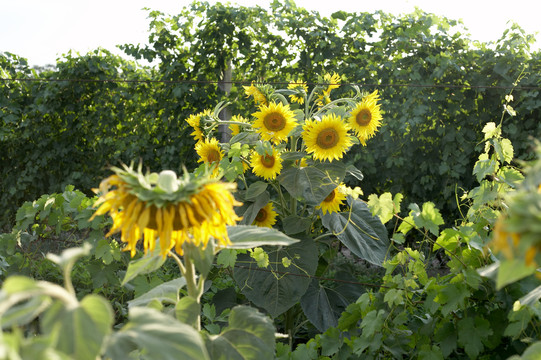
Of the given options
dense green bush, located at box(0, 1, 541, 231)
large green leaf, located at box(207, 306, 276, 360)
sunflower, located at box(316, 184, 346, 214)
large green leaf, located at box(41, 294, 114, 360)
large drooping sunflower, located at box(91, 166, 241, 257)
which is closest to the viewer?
large green leaf, located at box(41, 294, 114, 360)

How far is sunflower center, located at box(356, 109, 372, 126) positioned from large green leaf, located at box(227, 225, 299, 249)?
1.62m

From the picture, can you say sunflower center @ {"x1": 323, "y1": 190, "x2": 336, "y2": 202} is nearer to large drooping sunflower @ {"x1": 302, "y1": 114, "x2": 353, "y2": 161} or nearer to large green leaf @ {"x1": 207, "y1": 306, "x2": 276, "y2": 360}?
large drooping sunflower @ {"x1": 302, "y1": 114, "x2": 353, "y2": 161}

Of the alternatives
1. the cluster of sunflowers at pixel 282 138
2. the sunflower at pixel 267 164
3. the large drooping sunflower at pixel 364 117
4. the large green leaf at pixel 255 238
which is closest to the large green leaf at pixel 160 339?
the large green leaf at pixel 255 238

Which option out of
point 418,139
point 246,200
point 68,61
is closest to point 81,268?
point 246,200

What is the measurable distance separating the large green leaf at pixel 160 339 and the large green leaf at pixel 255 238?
336 millimetres

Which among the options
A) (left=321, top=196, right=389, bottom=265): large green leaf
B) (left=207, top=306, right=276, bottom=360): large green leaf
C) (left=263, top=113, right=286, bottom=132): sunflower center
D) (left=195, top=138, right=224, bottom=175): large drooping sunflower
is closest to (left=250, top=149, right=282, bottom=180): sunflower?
(left=263, top=113, right=286, bottom=132): sunflower center

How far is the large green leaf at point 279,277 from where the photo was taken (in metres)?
2.33

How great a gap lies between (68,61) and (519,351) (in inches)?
194

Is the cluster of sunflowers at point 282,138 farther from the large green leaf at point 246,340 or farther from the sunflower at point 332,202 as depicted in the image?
the large green leaf at point 246,340

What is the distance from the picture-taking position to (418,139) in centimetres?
432

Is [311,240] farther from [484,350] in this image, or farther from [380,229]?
[484,350]

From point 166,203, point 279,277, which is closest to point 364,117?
point 279,277

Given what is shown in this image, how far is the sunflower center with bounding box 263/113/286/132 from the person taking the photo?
2355 millimetres

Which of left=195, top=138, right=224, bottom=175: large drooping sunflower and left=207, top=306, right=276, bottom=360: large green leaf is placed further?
left=195, top=138, right=224, bottom=175: large drooping sunflower
